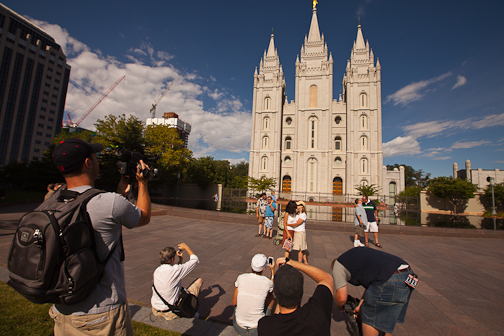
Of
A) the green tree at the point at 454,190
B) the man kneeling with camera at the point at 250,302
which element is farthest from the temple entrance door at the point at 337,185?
the man kneeling with camera at the point at 250,302

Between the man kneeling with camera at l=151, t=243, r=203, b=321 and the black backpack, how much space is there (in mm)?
1737

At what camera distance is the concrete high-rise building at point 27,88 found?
62.6 m

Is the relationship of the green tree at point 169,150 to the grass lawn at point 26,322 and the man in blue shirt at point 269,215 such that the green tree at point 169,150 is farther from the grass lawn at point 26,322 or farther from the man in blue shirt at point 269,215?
the grass lawn at point 26,322

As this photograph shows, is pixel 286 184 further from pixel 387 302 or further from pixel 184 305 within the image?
pixel 387 302

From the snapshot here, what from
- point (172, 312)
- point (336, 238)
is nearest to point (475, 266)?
point (336, 238)

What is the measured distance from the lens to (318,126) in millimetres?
39719

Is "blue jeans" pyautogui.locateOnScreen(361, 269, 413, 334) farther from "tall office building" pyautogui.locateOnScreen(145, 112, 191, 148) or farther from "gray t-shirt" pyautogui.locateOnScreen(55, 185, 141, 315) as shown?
"tall office building" pyautogui.locateOnScreen(145, 112, 191, 148)

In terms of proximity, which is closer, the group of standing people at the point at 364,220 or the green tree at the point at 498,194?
the group of standing people at the point at 364,220

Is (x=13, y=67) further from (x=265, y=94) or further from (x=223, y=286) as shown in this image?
(x=223, y=286)

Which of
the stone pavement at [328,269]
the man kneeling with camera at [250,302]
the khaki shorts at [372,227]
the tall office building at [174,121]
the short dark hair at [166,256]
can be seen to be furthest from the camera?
the tall office building at [174,121]

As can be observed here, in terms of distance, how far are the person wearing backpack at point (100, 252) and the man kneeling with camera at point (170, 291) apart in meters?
1.30

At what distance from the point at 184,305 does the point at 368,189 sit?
117ft

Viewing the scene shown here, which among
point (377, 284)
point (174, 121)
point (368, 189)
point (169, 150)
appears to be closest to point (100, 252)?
point (377, 284)

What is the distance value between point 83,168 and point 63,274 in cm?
70
